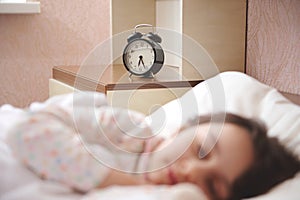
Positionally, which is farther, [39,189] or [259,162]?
[259,162]

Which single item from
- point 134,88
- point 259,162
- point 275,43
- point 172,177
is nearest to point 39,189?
point 172,177

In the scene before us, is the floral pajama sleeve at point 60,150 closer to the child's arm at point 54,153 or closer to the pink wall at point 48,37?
the child's arm at point 54,153

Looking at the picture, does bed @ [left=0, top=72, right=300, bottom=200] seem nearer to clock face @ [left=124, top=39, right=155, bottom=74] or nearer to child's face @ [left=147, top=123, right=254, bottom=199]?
child's face @ [left=147, top=123, right=254, bottom=199]

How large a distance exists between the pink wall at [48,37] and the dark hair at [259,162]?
4.18 ft

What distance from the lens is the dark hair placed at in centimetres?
60

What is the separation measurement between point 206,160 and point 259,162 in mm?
70

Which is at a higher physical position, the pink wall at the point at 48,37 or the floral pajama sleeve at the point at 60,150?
the floral pajama sleeve at the point at 60,150

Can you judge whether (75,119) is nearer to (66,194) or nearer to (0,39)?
(66,194)

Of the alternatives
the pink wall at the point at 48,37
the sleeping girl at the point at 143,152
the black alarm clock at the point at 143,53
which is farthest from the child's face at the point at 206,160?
the pink wall at the point at 48,37

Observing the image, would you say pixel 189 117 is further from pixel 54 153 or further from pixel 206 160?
pixel 54 153

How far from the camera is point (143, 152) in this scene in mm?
561

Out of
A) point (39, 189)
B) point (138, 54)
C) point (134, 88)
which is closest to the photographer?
point (39, 189)

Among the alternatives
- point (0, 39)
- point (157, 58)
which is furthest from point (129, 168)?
point (0, 39)

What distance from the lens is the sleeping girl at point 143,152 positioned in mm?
515
